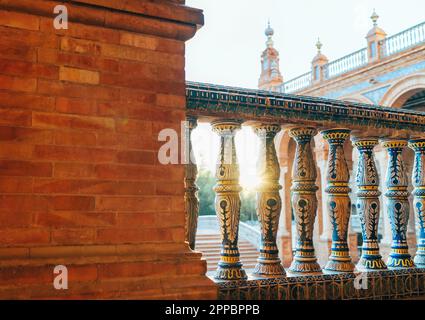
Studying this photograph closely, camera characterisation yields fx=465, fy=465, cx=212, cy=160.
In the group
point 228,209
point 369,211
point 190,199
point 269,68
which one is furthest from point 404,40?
point 190,199

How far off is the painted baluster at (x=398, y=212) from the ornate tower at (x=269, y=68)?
16720 mm

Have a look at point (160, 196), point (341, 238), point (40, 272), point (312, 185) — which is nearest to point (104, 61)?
point (160, 196)

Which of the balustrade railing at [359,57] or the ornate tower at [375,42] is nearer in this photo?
the balustrade railing at [359,57]

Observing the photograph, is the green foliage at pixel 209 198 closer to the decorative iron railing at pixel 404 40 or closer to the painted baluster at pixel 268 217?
the decorative iron railing at pixel 404 40

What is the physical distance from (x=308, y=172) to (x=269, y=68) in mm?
17870

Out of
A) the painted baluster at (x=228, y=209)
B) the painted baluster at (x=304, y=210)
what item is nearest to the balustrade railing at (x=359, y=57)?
the painted baluster at (x=304, y=210)

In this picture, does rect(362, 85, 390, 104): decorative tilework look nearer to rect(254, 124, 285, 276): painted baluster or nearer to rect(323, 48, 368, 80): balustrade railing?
rect(323, 48, 368, 80): balustrade railing

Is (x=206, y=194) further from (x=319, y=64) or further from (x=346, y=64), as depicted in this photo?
(x=346, y=64)

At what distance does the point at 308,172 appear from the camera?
2.49 meters

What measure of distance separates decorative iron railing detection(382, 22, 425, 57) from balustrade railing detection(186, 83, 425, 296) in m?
11.5

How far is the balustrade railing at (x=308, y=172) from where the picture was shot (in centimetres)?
230

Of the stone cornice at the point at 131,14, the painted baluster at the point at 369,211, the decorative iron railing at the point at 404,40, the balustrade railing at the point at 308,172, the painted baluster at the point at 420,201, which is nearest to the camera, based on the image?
the stone cornice at the point at 131,14

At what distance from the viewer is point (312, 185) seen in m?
2.48
